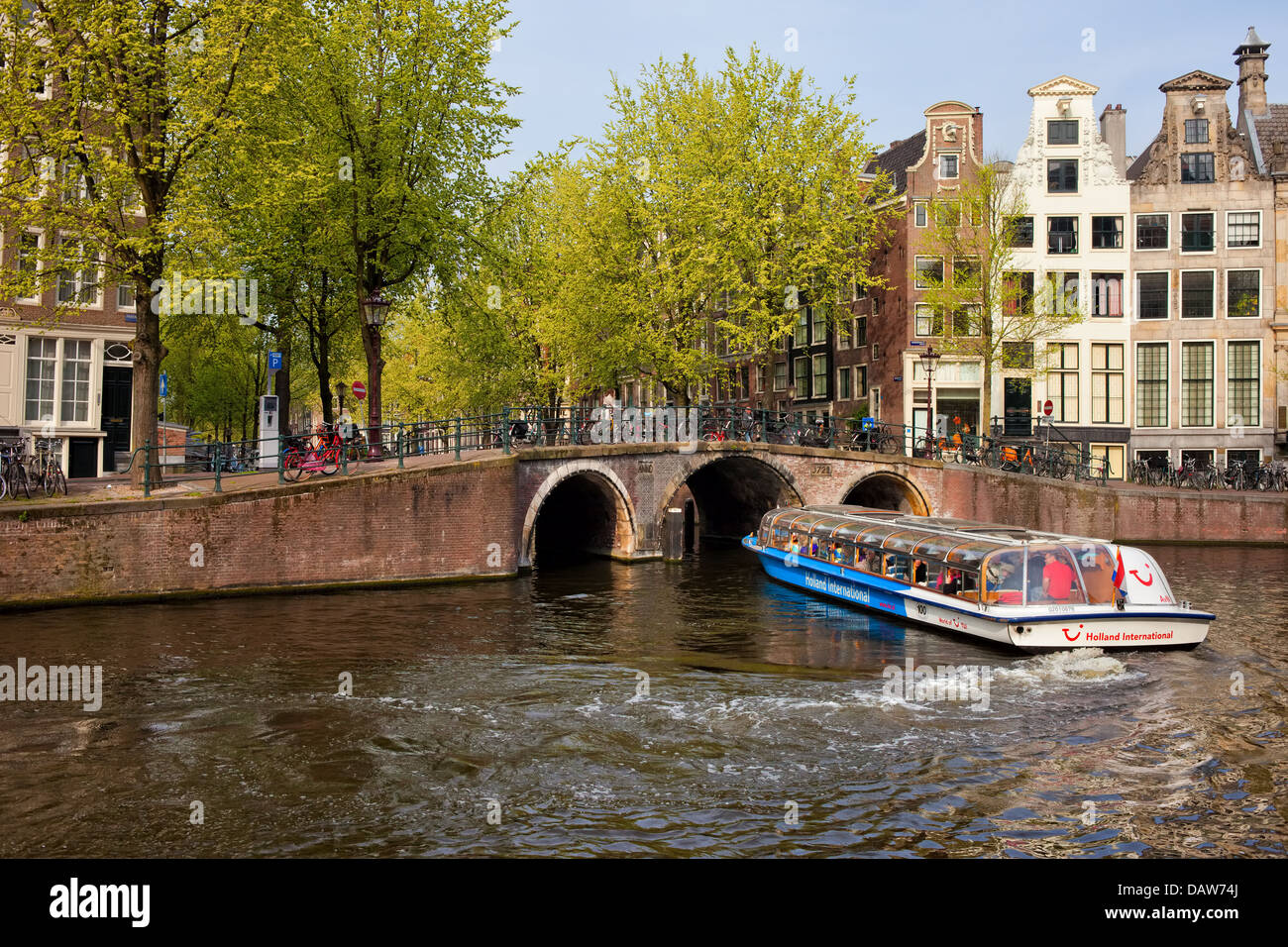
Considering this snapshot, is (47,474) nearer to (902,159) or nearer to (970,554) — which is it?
(970,554)

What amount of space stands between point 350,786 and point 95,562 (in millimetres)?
12654

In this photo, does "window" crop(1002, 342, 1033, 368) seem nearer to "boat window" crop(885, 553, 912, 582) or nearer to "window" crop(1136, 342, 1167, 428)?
"window" crop(1136, 342, 1167, 428)

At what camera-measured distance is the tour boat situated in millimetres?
18047

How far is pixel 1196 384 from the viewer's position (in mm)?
45125

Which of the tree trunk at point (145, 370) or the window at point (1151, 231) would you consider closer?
the tree trunk at point (145, 370)

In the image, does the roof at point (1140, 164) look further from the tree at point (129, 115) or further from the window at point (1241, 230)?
the tree at point (129, 115)

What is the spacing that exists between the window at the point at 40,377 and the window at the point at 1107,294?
40.1m

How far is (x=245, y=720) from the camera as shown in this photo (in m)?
13.1

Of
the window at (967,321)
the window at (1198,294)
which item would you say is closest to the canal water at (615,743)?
the window at (967,321)

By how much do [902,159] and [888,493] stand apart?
18.7 metres

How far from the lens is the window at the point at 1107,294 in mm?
45844

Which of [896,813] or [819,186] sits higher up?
[819,186]
